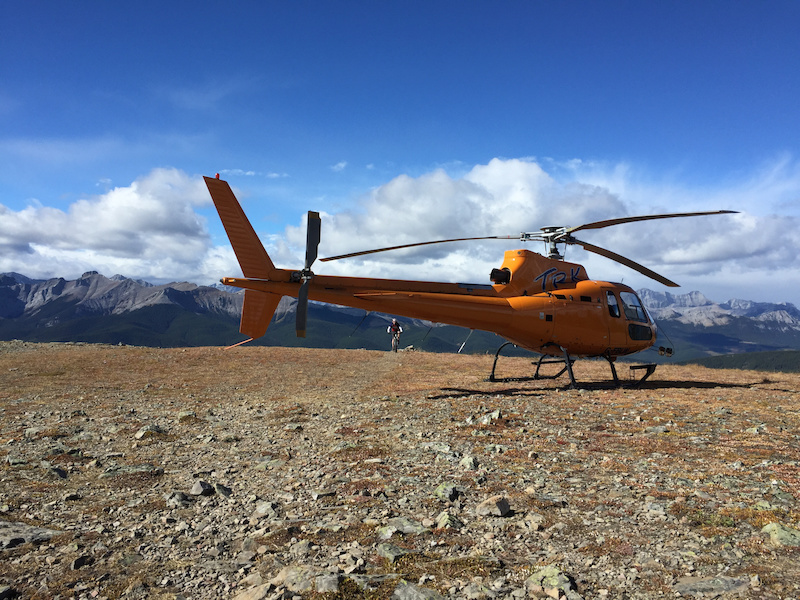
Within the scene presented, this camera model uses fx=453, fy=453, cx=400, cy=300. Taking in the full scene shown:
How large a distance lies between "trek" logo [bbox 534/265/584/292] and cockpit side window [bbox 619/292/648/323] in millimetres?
2015

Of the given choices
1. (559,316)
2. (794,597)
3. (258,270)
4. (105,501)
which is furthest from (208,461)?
(559,316)

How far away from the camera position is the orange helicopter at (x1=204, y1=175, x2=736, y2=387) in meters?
15.6

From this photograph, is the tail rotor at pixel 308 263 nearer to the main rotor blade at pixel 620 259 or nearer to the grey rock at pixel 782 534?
the main rotor blade at pixel 620 259

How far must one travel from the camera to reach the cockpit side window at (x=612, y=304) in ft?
62.5

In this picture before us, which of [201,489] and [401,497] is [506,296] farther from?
[201,489]

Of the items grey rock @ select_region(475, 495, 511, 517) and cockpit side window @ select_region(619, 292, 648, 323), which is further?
cockpit side window @ select_region(619, 292, 648, 323)

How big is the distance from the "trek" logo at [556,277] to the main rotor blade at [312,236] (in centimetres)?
933

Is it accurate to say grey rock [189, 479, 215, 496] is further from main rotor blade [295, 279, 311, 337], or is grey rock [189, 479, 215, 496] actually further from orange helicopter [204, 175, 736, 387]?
orange helicopter [204, 175, 736, 387]

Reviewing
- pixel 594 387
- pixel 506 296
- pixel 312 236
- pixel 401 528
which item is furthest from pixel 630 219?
pixel 401 528

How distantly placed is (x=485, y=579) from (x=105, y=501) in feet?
19.8

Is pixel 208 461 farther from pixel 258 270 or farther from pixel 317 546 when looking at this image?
pixel 258 270

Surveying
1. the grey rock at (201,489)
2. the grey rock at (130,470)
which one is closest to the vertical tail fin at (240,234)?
the grey rock at (130,470)

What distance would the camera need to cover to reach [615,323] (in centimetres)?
1897

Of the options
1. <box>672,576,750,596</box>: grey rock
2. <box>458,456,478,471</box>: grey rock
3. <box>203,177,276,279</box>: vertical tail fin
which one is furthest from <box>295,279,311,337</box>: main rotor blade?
<box>672,576,750,596</box>: grey rock
